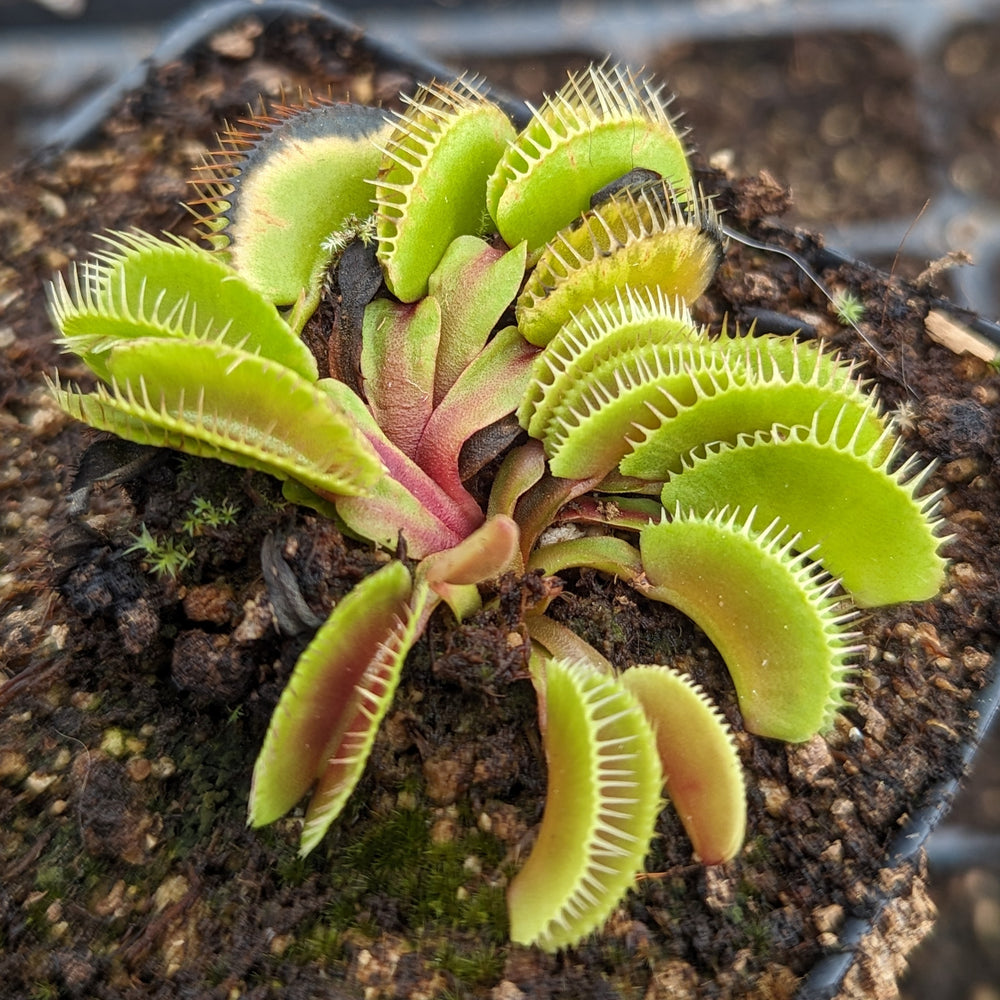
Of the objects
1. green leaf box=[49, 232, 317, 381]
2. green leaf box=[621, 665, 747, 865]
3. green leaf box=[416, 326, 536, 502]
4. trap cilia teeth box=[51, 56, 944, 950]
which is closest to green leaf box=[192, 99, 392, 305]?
trap cilia teeth box=[51, 56, 944, 950]

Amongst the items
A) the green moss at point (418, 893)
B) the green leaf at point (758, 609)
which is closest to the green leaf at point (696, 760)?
the green leaf at point (758, 609)

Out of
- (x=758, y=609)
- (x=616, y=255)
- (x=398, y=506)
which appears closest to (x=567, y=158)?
(x=616, y=255)

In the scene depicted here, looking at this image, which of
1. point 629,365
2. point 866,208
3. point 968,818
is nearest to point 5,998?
point 629,365

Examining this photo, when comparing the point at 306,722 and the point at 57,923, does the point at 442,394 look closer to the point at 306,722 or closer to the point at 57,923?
the point at 306,722

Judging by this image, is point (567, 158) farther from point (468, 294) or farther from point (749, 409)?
point (749, 409)

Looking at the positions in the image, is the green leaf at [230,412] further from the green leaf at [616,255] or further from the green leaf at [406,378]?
the green leaf at [616,255]

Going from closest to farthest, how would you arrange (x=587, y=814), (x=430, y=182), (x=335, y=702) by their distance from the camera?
(x=587, y=814), (x=335, y=702), (x=430, y=182)

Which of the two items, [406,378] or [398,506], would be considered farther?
[406,378]
